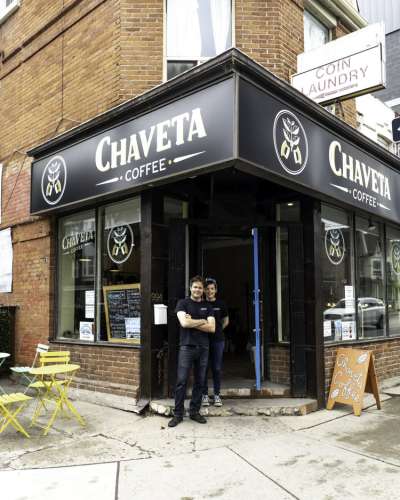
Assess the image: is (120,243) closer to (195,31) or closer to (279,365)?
(279,365)

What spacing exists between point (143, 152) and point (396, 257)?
6.26 metres

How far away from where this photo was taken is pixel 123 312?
24.3 feet

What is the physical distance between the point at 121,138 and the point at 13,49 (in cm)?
483

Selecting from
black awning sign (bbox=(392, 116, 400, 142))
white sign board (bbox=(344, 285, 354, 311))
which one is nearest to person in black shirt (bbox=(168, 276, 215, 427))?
white sign board (bbox=(344, 285, 354, 311))

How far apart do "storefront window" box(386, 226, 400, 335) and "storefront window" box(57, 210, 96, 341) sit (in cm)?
578

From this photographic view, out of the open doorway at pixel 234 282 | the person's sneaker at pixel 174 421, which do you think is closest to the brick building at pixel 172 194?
the person's sneaker at pixel 174 421

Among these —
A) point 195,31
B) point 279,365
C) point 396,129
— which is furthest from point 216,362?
point 396,129

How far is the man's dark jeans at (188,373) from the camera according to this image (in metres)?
6.01

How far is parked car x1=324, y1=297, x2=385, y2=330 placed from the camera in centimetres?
792

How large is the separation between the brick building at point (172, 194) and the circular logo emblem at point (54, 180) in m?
0.04

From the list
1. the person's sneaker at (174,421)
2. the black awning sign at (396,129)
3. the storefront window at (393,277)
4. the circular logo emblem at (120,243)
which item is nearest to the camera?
the person's sneaker at (174,421)

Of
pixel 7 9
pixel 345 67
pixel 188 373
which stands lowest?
pixel 188 373

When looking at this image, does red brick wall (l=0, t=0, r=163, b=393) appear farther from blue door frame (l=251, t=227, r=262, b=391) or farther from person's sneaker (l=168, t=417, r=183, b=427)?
blue door frame (l=251, t=227, r=262, b=391)

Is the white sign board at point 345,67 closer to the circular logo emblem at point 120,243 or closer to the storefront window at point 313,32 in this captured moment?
the storefront window at point 313,32
